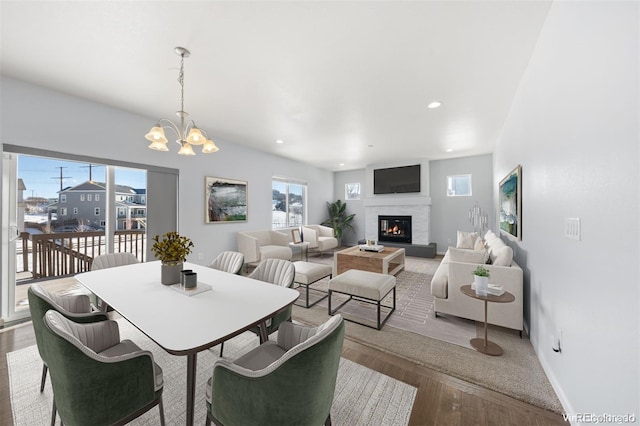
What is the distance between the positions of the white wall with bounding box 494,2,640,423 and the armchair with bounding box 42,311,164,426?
202 centimetres

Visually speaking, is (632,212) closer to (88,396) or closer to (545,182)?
(545,182)

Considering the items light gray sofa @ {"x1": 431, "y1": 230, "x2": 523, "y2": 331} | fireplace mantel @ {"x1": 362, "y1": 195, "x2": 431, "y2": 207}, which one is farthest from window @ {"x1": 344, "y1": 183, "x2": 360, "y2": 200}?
light gray sofa @ {"x1": 431, "y1": 230, "x2": 523, "y2": 331}

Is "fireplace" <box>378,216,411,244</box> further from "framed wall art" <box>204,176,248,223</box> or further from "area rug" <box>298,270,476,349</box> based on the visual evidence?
"framed wall art" <box>204,176,248,223</box>

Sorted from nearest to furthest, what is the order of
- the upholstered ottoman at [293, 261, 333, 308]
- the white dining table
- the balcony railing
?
the white dining table
the balcony railing
the upholstered ottoman at [293, 261, 333, 308]

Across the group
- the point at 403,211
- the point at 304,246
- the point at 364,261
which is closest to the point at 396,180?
the point at 403,211

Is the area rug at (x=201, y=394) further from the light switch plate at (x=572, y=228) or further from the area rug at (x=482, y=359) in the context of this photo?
the light switch plate at (x=572, y=228)

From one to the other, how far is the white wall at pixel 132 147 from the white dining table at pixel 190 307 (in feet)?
6.51

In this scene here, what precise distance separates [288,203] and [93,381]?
5891 millimetres

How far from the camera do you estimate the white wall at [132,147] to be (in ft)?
8.56

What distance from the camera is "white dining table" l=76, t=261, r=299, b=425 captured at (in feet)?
3.60

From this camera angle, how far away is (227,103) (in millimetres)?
3084

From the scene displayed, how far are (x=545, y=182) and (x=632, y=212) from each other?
41.6 inches

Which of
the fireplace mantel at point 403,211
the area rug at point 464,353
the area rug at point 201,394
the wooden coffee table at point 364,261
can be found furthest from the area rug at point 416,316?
the fireplace mantel at point 403,211

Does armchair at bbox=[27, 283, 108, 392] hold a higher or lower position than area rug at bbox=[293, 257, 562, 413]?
higher
